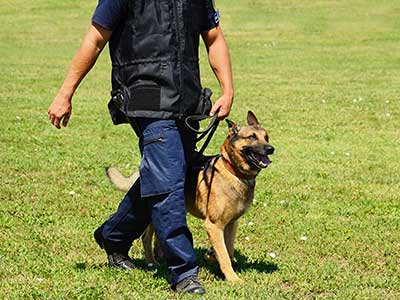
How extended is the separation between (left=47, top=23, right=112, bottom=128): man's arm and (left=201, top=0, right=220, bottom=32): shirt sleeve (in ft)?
2.21

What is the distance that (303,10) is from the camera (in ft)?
120

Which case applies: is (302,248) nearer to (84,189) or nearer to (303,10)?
(84,189)

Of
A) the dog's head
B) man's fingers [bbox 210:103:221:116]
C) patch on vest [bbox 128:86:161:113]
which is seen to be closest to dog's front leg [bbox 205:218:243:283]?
the dog's head

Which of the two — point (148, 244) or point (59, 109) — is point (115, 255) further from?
point (59, 109)

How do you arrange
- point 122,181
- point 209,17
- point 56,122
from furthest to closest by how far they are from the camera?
point 122,181 < point 209,17 < point 56,122

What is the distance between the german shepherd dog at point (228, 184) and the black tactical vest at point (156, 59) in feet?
1.84

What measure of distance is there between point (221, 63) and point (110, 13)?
0.90 metres

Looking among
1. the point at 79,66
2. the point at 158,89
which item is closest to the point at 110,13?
the point at 79,66

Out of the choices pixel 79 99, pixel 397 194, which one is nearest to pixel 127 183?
pixel 397 194

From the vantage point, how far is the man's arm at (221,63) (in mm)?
5375

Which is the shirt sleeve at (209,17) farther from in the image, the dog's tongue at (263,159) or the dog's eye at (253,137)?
the dog's tongue at (263,159)

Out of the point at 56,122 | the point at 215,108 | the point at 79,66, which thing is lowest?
the point at 215,108

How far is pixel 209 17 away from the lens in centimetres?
532

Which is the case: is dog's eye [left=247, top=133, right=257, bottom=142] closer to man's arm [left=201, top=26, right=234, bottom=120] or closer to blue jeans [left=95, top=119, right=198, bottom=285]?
man's arm [left=201, top=26, right=234, bottom=120]
